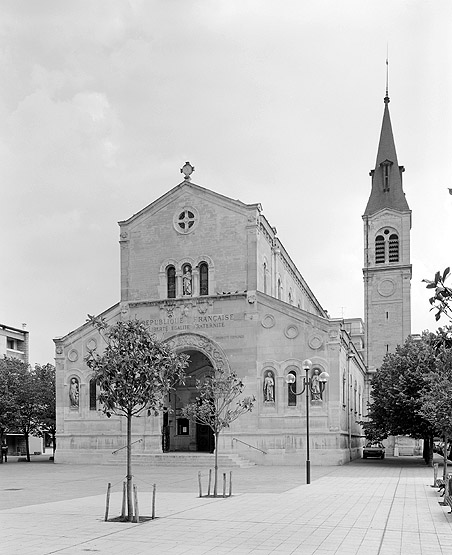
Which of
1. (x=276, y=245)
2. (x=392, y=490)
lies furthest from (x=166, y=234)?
(x=392, y=490)

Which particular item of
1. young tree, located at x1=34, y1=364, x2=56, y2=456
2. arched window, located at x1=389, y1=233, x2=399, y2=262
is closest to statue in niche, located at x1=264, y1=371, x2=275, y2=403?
young tree, located at x1=34, y1=364, x2=56, y2=456

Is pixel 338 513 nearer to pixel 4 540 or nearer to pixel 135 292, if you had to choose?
pixel 4 540

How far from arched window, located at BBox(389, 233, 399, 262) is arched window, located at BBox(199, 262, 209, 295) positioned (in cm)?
3646

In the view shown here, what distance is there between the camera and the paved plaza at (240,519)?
14438 mm

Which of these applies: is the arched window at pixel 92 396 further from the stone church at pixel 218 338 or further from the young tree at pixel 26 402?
the young tree at pixel 26 402

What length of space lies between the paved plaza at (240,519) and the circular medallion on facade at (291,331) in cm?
1409

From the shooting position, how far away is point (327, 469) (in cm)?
3938

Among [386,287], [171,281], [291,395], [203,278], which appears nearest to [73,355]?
[171,281]

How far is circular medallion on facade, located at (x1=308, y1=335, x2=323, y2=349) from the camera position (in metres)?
43.9

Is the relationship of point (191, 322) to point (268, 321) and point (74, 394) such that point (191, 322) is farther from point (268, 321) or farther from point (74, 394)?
point (74, 394)

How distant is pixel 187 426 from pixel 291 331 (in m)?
11.4

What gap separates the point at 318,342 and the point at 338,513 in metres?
24.4

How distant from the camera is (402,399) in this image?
44406 mm

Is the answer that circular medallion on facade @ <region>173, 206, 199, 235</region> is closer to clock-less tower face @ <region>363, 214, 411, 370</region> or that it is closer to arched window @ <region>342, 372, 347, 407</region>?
arched window @ <region>342, 372, 347, 407</region>
